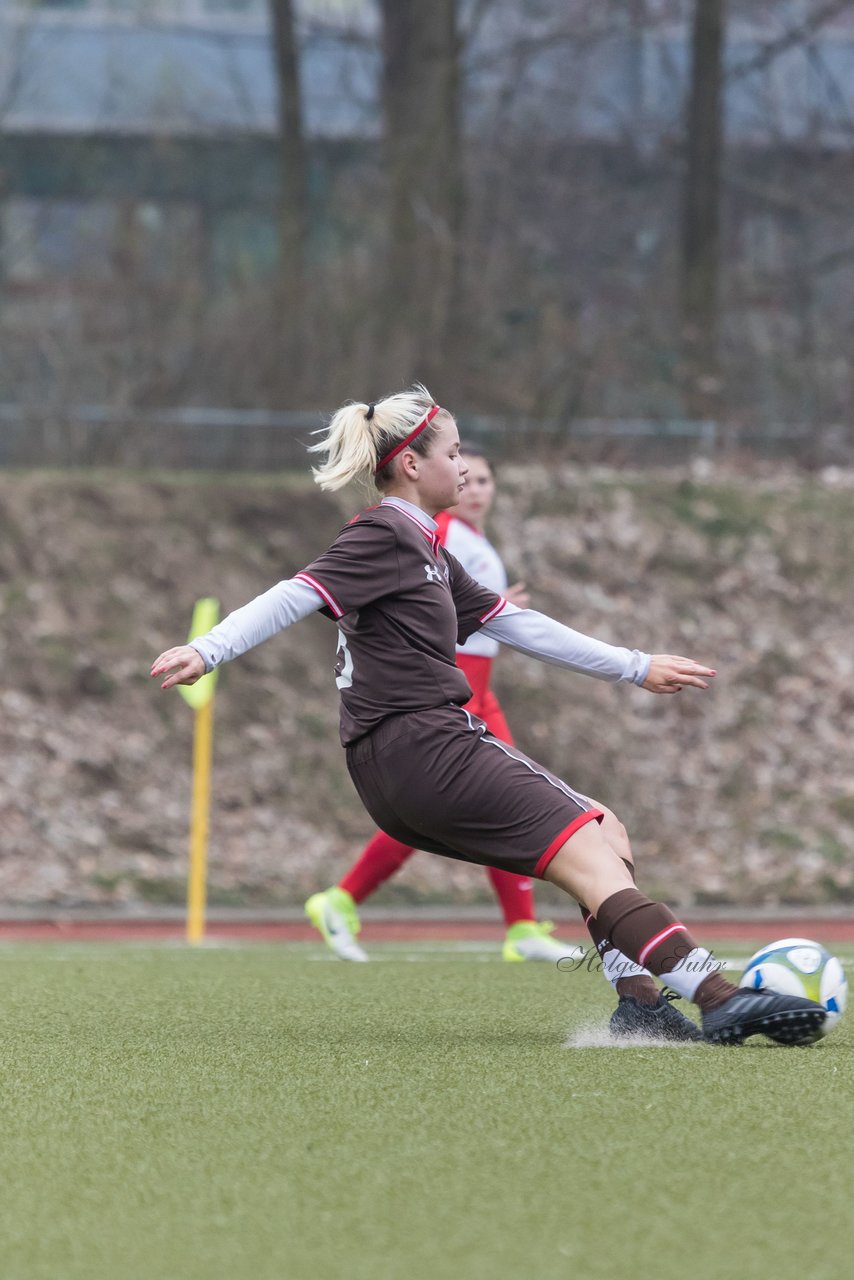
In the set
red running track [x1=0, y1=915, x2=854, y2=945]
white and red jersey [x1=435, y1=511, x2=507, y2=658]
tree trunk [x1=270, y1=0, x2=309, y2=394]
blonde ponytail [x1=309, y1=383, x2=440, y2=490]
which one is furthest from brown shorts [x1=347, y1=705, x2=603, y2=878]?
tree trunk [x1=270, y1=0, x2=309, y2=394]

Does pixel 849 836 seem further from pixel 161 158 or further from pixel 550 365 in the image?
pixel 161 158

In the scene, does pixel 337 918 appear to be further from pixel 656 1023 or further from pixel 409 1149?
pixel 409 1149

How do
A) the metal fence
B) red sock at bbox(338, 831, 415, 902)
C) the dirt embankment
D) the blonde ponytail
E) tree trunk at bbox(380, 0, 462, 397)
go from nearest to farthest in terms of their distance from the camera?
the blonde ponytail
red sock at bbox(338, 831, 415, 902)
the dirt embankment
the metal fence
tree trunk at bbox(380, 0, 462, 397)

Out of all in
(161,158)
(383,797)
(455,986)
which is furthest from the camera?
(161,158)

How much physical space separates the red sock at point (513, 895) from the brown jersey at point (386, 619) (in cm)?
318

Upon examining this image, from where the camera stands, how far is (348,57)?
20969 mm

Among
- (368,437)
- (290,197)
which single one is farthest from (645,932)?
(290,197)

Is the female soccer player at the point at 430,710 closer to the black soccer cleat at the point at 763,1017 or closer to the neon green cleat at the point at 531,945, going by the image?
the black soccer cleat at the point at 763,1017

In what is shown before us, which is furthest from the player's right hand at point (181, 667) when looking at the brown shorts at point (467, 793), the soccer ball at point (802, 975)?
the soccer ball at point (802, 975)

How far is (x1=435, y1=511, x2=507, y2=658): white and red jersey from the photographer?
8289 mm

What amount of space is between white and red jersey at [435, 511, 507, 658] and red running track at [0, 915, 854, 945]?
2.81m

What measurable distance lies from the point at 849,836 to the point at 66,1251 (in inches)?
450

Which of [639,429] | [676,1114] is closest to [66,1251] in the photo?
[676,1114]

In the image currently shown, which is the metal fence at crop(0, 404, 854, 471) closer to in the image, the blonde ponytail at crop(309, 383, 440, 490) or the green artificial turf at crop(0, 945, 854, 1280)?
the green artificial turf at crop(0, 945, 854, 1280)
